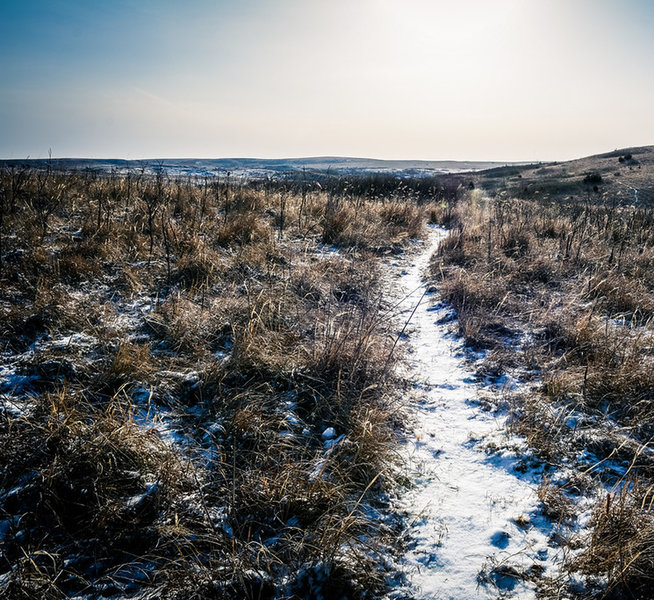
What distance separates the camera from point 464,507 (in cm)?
214

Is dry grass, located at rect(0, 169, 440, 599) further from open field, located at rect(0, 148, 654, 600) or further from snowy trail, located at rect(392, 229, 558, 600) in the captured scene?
snowy trail, located at rect(392, 229, 558, 600)

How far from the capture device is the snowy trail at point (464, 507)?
5.70 feet

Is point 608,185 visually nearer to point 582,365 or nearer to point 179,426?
point 582,365

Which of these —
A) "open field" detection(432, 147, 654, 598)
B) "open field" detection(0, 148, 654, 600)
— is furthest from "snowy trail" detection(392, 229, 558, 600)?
"open field" detection(432, 147, 654, 598)

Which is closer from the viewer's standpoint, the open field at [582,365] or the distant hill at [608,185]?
the open field at [582,365]

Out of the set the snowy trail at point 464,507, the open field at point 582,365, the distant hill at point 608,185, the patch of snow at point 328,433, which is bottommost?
the snowy trail at point 464,507

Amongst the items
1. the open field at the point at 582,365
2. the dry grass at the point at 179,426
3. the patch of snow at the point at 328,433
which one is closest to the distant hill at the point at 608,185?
the open field at the point at 582,365

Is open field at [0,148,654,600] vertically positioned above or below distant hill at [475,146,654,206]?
below

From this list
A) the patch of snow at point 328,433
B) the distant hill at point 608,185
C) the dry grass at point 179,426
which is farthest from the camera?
the distant hill at point 608,185

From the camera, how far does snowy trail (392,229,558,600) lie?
5.70 ft

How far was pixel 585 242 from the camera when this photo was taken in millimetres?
7125

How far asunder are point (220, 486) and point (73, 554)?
71 cm

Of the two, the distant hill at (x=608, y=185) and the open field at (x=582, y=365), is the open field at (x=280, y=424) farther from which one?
the distant hill at (x=608, y=185)

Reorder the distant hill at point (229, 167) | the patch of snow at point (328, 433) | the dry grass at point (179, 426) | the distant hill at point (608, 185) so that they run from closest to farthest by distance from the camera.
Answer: the dry grass at point (179, 426)
the patch of snow at point (328, 433)
the distant hill at point (229, 167)
the distant hill at point (608, 185)
